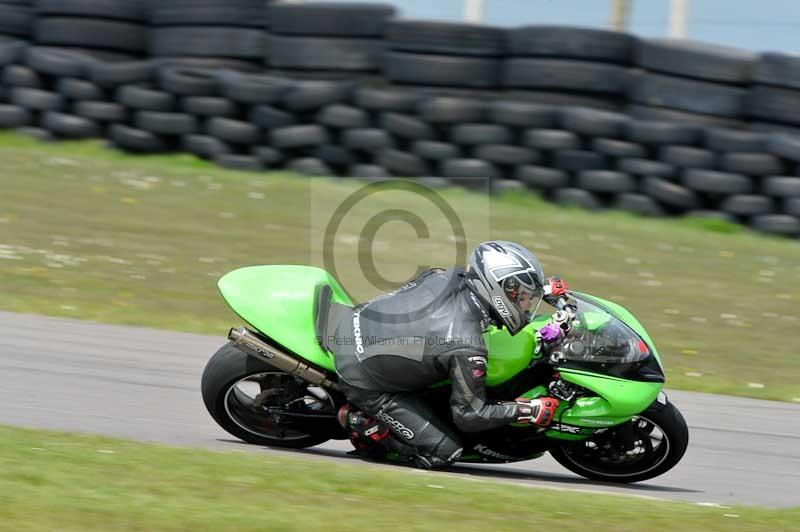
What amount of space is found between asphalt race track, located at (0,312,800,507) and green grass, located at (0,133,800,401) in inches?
19.4

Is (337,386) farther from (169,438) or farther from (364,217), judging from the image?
(364,217)

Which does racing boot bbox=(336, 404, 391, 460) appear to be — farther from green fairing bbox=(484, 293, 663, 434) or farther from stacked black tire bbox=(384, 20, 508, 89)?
stacked black tire bbox=(384, 20, 508, 89)

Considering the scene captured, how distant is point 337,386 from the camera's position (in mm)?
5527

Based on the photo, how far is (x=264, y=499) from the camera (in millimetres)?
4469

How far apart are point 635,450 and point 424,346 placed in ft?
4.02

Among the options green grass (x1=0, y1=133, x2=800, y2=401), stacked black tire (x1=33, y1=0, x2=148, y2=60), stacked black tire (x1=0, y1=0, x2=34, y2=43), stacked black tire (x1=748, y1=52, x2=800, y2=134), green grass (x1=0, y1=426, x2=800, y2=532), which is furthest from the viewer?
stacked black tire (x1=0, y1=0, x2=34, y2=43)

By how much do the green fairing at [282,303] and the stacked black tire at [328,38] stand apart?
7823 millimetres

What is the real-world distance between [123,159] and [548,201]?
541cm

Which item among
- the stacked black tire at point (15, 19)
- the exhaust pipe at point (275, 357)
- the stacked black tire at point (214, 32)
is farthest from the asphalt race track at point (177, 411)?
the stacked black tire at point (15, 19)

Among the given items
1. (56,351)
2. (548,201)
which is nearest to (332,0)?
(548,201)

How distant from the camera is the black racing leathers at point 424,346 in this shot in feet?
17.1

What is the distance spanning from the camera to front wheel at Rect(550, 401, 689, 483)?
17.8 feet

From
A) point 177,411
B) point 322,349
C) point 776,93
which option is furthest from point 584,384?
point 776,93

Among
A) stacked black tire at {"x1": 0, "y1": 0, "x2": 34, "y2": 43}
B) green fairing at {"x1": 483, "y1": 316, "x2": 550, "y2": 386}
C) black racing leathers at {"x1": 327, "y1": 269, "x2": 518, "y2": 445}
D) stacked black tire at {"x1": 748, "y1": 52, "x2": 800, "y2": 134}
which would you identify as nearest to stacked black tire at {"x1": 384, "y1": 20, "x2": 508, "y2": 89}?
stacked black tire at {"x1": 748, "y1": 52, "x2": 800, "y2": 134}
